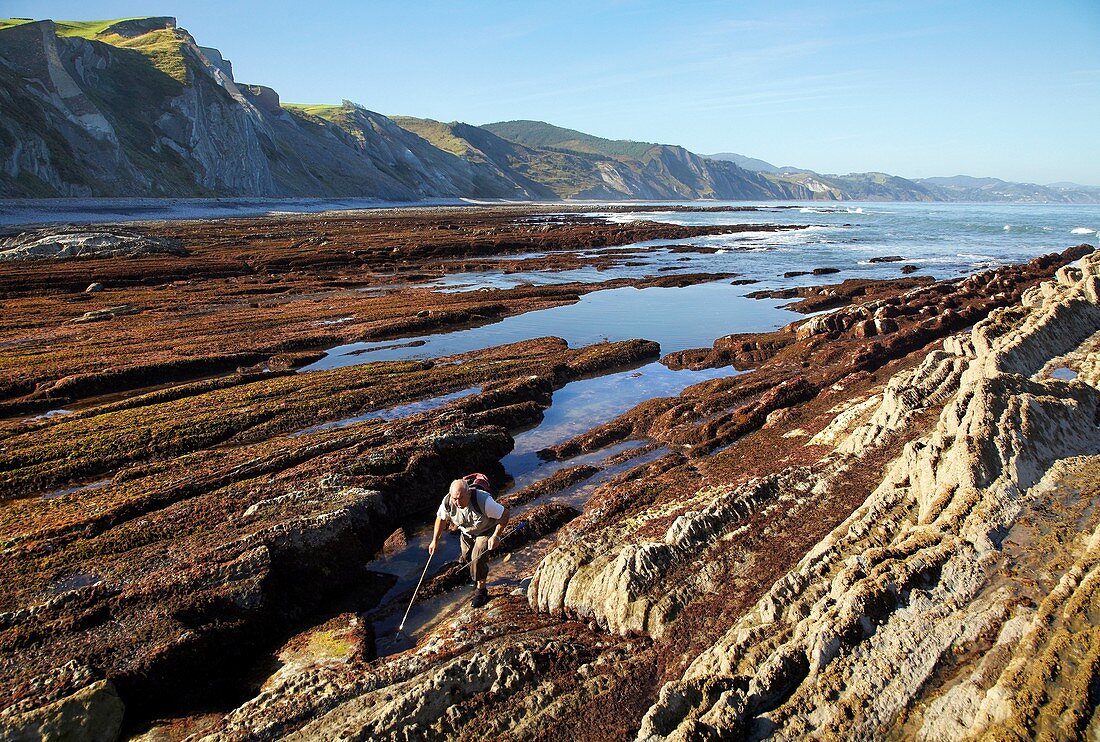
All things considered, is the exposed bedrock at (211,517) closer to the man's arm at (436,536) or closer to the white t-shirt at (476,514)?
the man's arm at (436,536)

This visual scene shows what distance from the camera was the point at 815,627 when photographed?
4957 mm

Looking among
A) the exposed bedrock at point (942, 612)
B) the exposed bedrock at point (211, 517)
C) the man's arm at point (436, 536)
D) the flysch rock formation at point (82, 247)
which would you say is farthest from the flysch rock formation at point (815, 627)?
the flysch rock formation at point (82, 247)

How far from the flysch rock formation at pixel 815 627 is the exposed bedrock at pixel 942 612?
2cm

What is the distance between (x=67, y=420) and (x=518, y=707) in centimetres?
1225

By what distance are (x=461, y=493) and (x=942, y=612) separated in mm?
5044

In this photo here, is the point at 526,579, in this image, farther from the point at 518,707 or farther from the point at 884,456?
the point at 884,456

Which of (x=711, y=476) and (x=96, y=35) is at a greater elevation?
(x=96, y=35)

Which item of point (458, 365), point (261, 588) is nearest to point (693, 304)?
point (458, 365)

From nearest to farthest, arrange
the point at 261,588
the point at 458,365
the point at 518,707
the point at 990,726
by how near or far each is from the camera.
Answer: the point at 990,726 < the point at 518,707 < the point at 261,588 < the point at 458,365

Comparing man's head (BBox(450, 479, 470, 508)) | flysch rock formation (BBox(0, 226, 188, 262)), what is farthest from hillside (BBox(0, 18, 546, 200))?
man's head (BBox(450, 479, 470, 508))

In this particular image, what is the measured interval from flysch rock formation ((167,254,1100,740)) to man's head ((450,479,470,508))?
1.23 metres

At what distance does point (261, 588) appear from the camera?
720 centimetres

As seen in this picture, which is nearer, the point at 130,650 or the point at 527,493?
the point at 130,650

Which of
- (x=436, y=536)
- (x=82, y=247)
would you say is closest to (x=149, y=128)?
(x=82, y=247)
